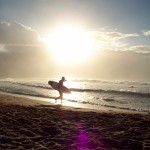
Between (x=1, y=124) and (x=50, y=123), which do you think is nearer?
(x=1, y=124)

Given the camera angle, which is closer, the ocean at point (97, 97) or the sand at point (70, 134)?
the sand at point (70, 134)

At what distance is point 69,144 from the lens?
21.4 ft

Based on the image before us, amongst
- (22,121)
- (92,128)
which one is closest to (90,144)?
(92,128)

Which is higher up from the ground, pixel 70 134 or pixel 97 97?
pixel 97 97

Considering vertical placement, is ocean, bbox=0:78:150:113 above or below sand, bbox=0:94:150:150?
above

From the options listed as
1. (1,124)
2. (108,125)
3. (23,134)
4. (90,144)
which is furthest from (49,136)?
(108,125)

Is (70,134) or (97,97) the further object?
(97,97)

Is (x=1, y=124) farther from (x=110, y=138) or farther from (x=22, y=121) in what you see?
(x=110, y=138)

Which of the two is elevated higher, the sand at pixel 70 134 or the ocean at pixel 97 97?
the ocean at pixel 97 97

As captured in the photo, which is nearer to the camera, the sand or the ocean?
the sand

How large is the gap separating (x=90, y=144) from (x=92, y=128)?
1.92m

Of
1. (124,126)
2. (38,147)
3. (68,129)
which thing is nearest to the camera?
(38,147)

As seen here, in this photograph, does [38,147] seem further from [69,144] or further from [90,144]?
[90,144]

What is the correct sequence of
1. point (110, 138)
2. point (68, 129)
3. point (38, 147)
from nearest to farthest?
point (38, 147), point (110, 138), point (68, 129)
